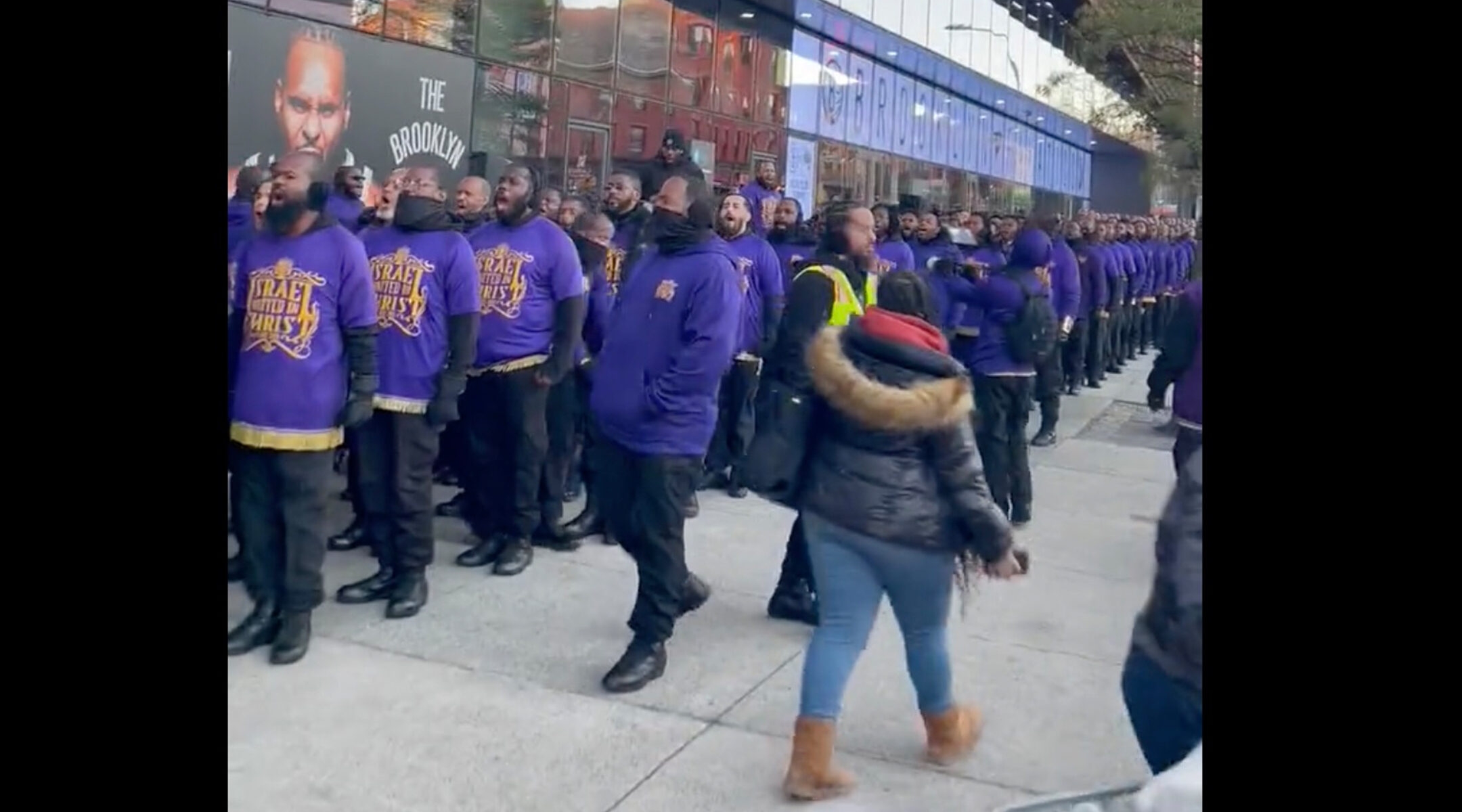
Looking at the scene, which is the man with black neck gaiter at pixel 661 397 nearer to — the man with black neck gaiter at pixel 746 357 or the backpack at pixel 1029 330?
the backpack at pixel 1029 330

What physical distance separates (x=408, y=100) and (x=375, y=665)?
709 cm

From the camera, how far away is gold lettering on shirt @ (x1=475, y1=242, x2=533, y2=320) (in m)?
6.18

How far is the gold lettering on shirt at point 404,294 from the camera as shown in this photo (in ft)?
18.4

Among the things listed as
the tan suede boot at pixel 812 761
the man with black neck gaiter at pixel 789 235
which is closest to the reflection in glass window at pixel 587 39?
the man with black neck gaiter at pixel 789 235

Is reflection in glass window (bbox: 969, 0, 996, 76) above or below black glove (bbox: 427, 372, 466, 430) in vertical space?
above

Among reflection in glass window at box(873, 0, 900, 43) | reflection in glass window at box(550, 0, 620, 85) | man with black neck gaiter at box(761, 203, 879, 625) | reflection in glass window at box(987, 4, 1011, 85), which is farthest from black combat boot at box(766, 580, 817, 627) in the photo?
reflection in glass window at box(987, 4, 1011, 85)

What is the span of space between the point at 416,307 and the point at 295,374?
31.6 inches

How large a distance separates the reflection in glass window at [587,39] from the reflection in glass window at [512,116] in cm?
50

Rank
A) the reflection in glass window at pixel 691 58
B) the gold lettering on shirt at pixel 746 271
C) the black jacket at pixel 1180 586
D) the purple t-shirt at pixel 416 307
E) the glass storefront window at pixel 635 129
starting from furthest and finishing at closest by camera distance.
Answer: the reflection in glass window at pixel 691 58 < the glass storefront window at pixel 635 129 < the gold lettering on shirt at pixel 746 271 < the purple t-shirt at pixel 416 307 < the black jacket at pixel 1180 586

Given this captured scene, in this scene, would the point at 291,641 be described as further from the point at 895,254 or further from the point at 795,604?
the point at 895,254

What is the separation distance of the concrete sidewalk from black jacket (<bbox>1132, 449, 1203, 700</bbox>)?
4.32 feet

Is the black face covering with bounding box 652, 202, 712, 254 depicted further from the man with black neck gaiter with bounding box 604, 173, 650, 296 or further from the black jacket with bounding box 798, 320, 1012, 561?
the man with black neck gaiter with bounding box 604, 173, 650, 296
